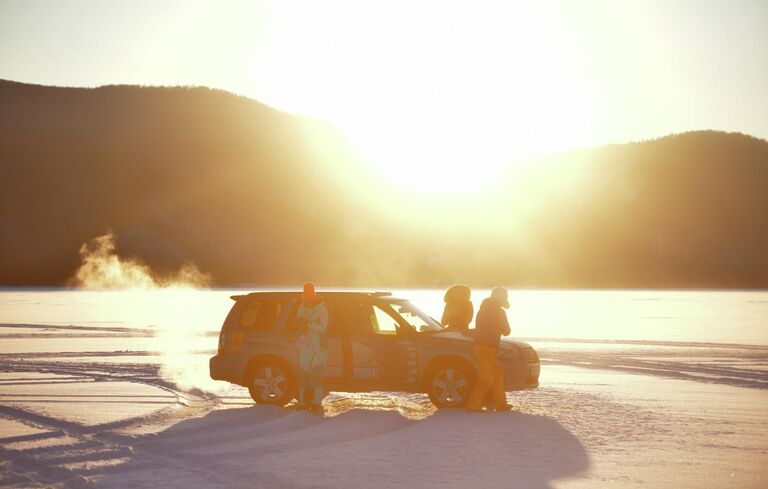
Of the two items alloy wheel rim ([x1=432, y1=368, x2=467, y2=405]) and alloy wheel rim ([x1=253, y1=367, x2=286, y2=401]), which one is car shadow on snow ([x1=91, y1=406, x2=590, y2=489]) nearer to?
alloy wheel rim ([x1=432, y1=368, x2=467, y2=405])

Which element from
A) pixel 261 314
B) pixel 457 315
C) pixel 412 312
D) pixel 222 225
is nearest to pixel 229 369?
pixel 261 314

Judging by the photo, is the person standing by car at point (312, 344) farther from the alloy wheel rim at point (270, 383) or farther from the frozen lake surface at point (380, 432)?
the alloy wheel rim at point (270, 383)

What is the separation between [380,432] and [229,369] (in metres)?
3.66

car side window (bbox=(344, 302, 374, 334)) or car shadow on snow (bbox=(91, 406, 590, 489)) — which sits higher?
car side window (bbox=(344, 302, 374, 334))

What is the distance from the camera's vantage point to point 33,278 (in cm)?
16038

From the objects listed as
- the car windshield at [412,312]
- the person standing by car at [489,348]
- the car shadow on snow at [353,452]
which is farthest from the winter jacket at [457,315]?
the car shadow on snow at [353,452]

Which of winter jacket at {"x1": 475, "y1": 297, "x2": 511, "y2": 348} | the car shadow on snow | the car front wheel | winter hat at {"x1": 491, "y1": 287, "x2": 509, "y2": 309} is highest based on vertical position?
winter hat at {"x1": 491, "y1": 287, "x2": 509, "y2": 309}

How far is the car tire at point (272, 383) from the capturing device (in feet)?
47.8

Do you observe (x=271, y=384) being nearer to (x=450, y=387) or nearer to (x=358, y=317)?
(x=358, y=317)

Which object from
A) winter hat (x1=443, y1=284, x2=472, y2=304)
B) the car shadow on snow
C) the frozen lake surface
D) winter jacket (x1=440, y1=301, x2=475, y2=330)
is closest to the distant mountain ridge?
the frozen lake surface

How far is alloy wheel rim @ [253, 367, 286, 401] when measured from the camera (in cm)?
1459

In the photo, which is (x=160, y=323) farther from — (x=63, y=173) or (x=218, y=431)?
(x=63, y=173)

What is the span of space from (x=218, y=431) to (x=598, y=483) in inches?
198

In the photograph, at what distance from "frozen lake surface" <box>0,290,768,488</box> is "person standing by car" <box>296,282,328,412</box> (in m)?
0.45
